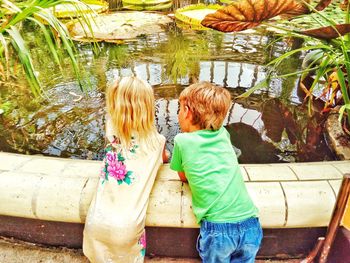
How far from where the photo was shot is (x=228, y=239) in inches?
50.5

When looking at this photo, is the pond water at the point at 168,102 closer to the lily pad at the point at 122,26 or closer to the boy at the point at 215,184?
the lily pad at the point at 122,26

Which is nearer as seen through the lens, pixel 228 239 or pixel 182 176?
pixel 228 239

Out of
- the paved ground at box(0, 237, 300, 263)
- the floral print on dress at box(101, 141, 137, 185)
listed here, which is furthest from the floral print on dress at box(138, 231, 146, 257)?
the floral print on dress at box(101, 141, 137, 185)

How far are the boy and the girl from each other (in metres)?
0.16

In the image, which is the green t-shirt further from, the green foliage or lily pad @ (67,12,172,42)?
lily pad @ (67,12,172,42)

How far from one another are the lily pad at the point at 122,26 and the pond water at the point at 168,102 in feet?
0.84

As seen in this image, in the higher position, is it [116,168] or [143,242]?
[116,168]

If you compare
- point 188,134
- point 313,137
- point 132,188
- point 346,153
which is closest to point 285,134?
point 313,137

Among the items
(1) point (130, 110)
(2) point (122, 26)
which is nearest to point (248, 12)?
(1) point (130, 110)

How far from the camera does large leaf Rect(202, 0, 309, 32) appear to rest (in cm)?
170

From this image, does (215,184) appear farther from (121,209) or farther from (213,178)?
(121,209)

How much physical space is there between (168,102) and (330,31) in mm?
1330

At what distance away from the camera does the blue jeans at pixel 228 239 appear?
1288mm

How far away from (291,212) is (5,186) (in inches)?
47.4
